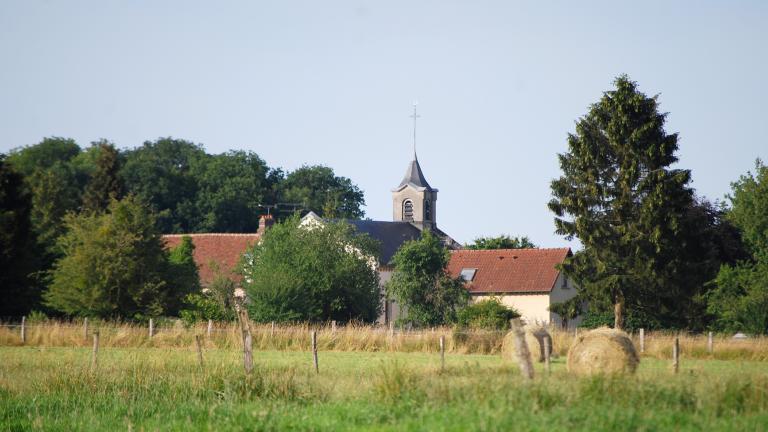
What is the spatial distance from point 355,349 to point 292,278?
11.5m

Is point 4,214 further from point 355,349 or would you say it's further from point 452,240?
point 452,240

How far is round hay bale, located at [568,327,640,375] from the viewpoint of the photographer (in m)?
23.2

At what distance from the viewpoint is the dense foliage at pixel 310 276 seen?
46438 millimetres

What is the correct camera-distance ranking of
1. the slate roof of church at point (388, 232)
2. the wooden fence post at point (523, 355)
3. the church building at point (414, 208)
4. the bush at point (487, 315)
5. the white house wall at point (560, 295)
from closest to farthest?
the wooden fence post at point (523, 355) < the bush at point (487, 315) < the white house wall at point (560, 295) < the slate roof of church at point (388, 232) < the church building at point (414, 208)

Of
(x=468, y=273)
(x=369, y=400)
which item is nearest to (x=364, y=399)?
(x=369, y=400)

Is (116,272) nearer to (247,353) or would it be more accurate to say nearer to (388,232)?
(247,353)

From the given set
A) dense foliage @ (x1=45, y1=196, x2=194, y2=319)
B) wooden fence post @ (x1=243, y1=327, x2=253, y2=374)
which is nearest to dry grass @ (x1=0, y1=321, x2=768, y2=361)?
dense foliage @ (x1=45, y1=196, x2=194, y2=319)

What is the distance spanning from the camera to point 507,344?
3041cm

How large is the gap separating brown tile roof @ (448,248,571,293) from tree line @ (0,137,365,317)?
559 inches

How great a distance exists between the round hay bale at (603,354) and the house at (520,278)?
3828cm

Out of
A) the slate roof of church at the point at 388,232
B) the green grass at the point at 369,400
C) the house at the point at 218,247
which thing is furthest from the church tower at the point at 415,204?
the green grass at the point at 369,400

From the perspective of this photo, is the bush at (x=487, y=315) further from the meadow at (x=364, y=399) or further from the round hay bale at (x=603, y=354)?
the meadow at (x=364, y=399)

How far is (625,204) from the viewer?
46.6 m

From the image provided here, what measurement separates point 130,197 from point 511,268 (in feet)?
86.8
